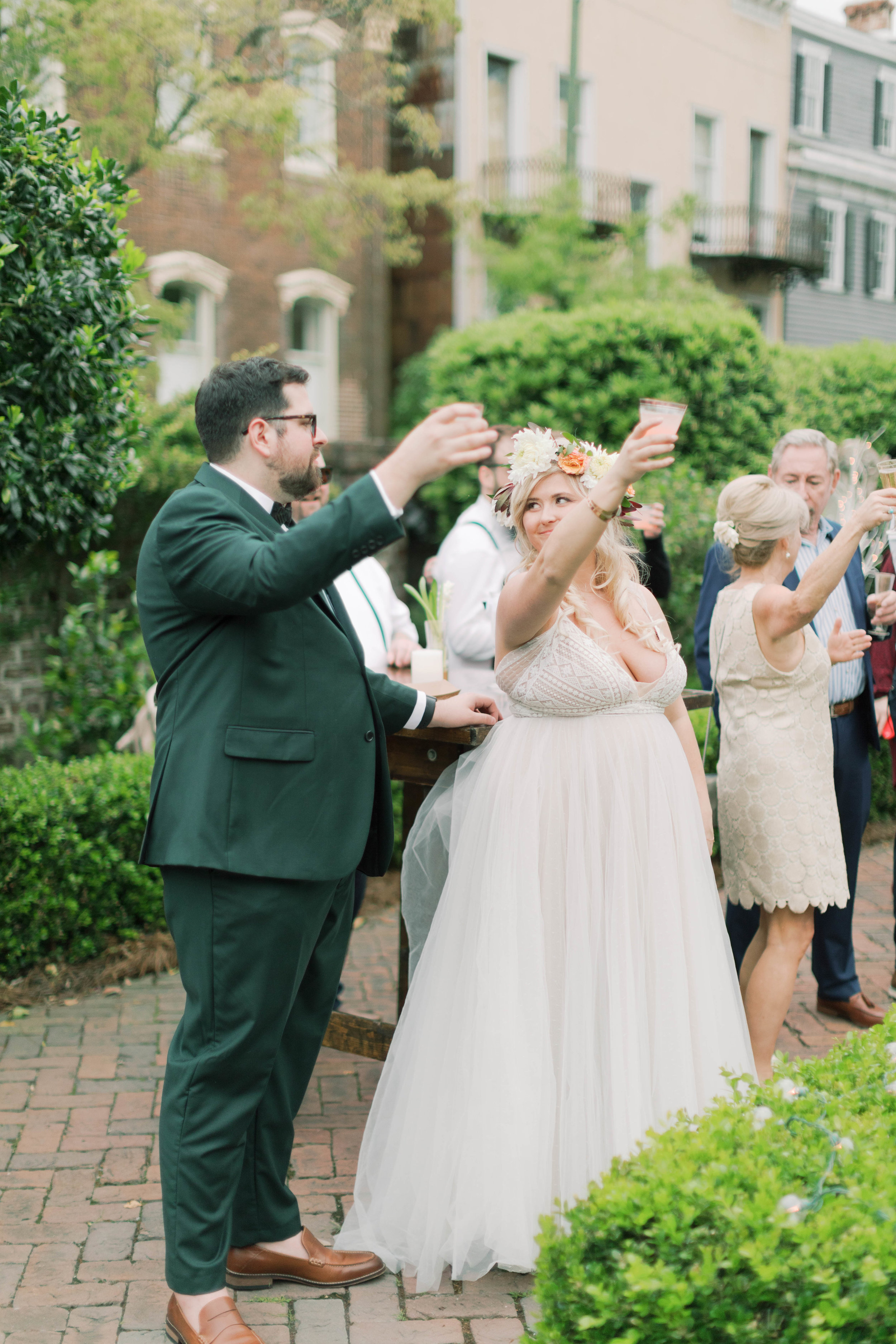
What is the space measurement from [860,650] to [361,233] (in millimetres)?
11598

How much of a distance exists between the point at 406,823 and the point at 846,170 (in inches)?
942

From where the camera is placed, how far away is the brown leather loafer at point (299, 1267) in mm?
2988

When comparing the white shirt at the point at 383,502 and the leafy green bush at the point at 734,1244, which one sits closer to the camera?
the leafy green bush at the point at 734,1244

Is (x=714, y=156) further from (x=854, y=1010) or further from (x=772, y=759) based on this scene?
(x=772, y=759)

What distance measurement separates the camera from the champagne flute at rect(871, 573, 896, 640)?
4.55 m

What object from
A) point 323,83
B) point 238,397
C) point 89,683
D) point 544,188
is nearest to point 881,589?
point 238,397

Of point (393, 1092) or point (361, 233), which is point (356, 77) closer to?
point (361, 233)

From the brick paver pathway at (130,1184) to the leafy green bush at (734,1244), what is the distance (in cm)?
105

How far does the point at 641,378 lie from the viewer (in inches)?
406

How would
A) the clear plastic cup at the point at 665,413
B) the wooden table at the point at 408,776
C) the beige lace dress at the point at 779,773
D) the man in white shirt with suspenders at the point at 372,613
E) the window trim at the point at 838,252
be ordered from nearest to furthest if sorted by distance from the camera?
1. the clear plastic cup at the point at 665,413
2. the wooden table at the point at 408,776
3. the beige lace dress at the point at 779,773
4. the man in white shirt with suspenders at the point at 372,613
5. the window trim at the point at 838,252

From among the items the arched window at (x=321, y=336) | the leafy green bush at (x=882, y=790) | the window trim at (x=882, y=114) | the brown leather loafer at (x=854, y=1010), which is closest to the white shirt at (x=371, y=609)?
the brown leather loafer at (x=854, y=1010)

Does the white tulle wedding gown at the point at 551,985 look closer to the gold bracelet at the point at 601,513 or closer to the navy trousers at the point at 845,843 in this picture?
the gold bracelet at the point at 601,513

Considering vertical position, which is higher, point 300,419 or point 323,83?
point 323,83

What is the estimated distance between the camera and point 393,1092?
10.5ft
